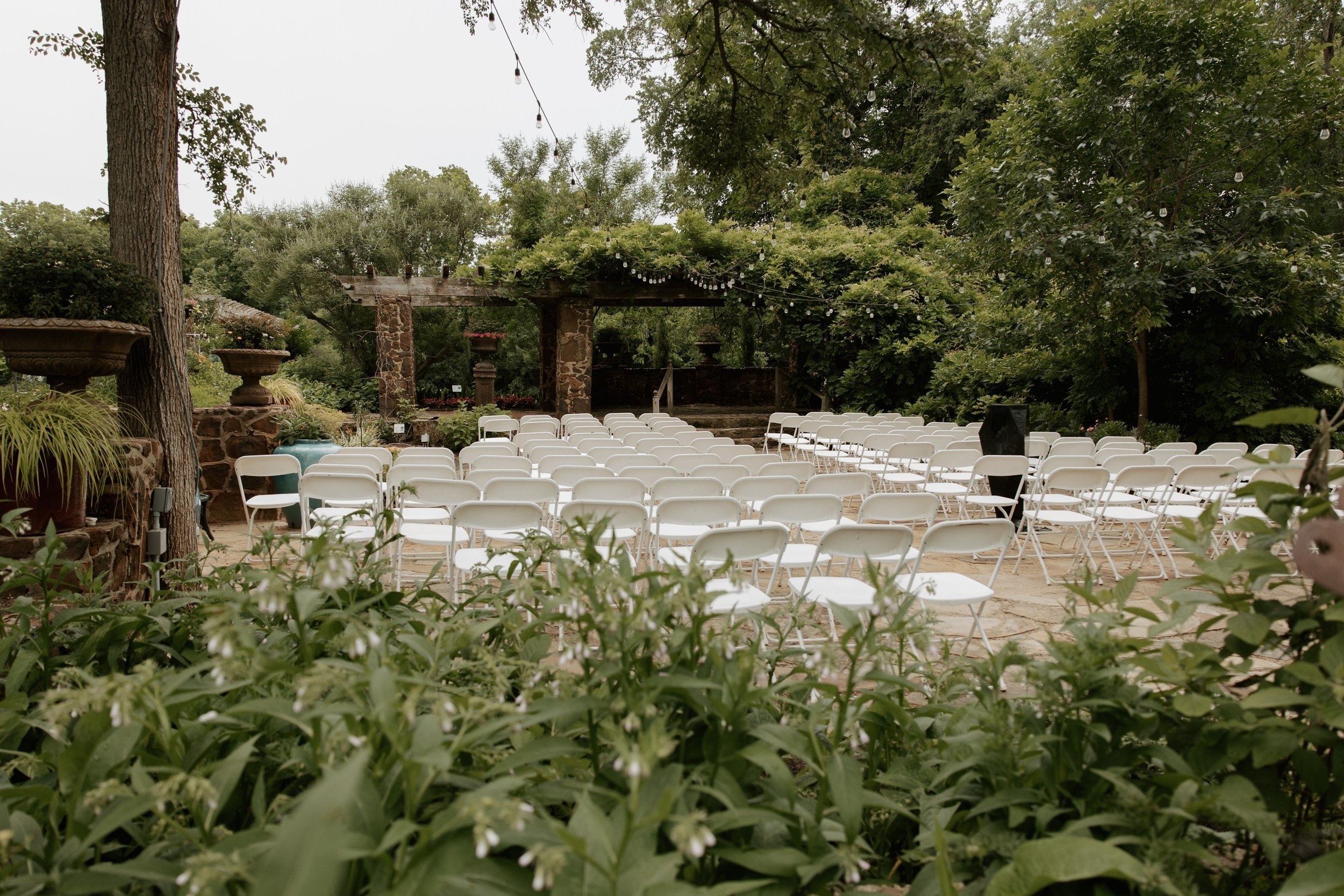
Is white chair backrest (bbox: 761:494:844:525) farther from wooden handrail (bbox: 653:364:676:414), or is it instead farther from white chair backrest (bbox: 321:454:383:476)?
wooden handrail (bbox: 653:364:676:414)

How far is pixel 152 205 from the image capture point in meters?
3.53

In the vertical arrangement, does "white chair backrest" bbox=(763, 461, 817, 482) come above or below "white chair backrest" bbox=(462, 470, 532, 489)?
above

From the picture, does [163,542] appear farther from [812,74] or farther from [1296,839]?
[812,74]

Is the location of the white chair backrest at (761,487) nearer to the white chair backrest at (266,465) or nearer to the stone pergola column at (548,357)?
the white chair backrest at (266,465)

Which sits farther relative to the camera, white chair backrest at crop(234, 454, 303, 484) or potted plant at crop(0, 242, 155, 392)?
white chair backrest at crop(234, 454, 303, 484)

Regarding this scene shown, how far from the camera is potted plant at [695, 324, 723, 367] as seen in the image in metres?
17.8

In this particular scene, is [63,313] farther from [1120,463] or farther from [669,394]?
[669,394]

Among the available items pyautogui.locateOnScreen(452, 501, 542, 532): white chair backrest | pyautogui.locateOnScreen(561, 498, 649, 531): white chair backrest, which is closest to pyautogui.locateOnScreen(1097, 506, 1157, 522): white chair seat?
pyautogui.locateOnScreen(561, 498, 649, 531): white chair backrest

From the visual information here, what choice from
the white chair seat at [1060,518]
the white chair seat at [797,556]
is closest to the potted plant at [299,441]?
the white chair seat at [797,556]

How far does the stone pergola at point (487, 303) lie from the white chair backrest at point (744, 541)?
1114cm

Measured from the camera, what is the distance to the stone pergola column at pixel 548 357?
16.5 m

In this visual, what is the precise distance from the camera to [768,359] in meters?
18.6

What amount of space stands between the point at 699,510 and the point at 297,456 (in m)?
4.67

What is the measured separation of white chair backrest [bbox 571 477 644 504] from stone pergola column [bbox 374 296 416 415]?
10.3 m
